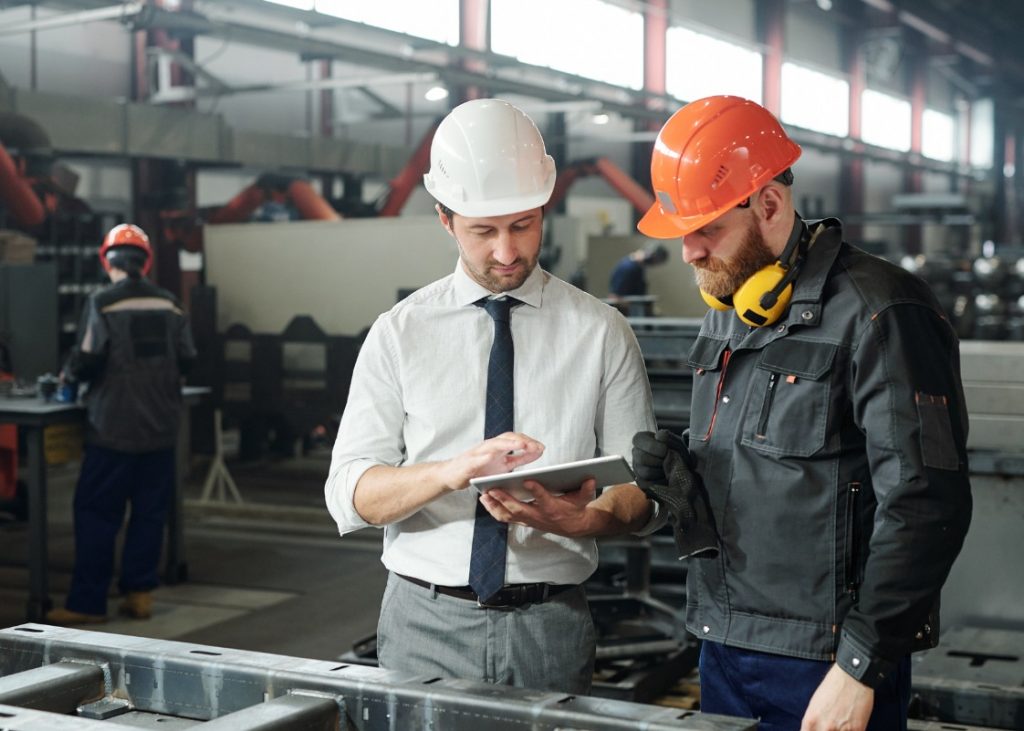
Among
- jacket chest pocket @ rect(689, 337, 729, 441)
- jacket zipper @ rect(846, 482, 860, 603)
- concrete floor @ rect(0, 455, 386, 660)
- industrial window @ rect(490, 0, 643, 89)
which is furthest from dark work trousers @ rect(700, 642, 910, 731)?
industrial window @ rect(490, 0, 643, 89)

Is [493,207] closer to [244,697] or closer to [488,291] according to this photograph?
[488,291]

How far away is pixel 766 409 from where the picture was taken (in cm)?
179

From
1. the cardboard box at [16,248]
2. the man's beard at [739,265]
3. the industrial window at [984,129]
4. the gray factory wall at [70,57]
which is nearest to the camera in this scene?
the man's beard at [739,265]

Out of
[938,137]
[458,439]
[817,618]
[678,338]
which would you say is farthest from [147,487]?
[938,137]

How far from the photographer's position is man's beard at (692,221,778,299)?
1832mm

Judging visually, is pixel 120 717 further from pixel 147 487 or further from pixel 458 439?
pixel 147 487

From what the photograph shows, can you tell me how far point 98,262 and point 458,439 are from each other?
25.0 feet

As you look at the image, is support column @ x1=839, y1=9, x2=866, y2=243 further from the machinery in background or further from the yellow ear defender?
the yellow ear defender

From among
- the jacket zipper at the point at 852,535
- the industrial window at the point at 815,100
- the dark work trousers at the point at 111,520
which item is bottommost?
the dark work trousers at the point at 111,520

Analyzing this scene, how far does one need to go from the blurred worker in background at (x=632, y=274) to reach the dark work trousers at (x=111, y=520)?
463cm

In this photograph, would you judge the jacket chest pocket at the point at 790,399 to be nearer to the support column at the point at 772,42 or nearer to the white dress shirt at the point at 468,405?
the white dress shirt at the point at 468,405

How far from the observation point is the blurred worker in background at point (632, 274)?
9.26m

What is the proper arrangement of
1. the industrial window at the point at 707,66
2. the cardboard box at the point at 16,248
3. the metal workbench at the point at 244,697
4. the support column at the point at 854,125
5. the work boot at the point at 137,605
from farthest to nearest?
the support column at the point at 854,125 < the industrial window at the point at 707,66 < the cardboard box at the point at 16,248 < the work boot at the point at 137,605 < the metal workbench at the point at 244,697

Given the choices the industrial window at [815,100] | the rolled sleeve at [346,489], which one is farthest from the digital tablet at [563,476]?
the industrial window at [815,100]
